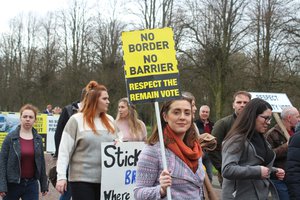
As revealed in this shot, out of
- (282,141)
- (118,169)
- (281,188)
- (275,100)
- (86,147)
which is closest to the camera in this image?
(86,147)

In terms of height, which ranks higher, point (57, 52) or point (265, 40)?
point (57, 52)

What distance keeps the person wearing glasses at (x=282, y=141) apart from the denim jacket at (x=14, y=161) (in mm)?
2921

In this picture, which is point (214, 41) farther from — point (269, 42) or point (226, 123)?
point (226, 123)

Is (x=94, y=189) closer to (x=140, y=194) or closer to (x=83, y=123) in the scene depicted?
(x=83, y=123)

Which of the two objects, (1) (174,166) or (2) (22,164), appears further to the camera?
(2) (22,164)

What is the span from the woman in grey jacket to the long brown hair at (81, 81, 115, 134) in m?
1.09

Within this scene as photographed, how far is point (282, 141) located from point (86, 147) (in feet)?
8.61

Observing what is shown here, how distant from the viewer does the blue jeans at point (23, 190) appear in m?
5.70

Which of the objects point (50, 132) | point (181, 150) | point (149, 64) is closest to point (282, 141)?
point (149, 64)

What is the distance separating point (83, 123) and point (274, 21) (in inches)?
896

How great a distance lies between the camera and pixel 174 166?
10.2 ft

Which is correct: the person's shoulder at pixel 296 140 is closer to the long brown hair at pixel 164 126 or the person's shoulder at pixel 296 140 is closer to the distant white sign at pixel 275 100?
the long brown hair at pixel 164 126

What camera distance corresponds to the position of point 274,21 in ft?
85.0

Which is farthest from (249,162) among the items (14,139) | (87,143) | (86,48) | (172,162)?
(86,48)
